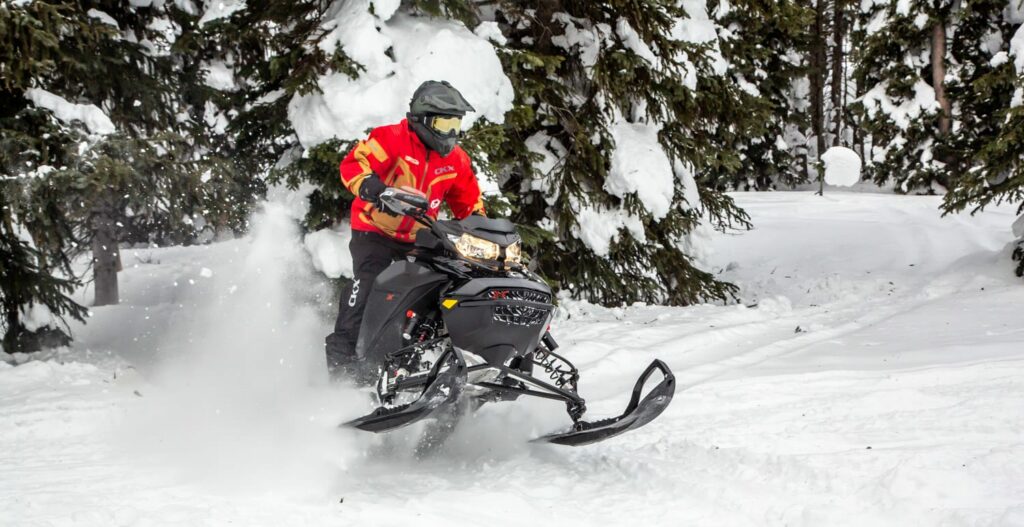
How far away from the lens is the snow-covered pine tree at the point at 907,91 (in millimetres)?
23406

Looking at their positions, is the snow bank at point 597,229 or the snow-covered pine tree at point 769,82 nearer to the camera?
the snow bank at point 597,229

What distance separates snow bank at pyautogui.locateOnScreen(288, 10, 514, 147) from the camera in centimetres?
748

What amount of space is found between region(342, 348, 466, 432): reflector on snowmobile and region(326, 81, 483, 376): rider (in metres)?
0.98

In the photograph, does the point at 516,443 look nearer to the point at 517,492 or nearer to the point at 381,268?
the point at 517,492

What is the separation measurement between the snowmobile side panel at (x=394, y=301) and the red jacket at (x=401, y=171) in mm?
590

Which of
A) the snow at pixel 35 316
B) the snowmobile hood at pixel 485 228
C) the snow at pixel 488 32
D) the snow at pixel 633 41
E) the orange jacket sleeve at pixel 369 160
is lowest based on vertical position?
the snow at pixel 35 316

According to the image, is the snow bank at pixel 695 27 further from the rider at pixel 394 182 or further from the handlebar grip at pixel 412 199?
the handlebar grip at pixel 412 199

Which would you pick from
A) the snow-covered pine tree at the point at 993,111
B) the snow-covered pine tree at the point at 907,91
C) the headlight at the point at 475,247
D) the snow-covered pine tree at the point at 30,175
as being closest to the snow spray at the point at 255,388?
the snow-covered pine tree at the point at 30,175

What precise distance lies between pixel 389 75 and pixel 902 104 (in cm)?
2191

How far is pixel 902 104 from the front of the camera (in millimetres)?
25156

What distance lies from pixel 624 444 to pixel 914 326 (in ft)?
16.3

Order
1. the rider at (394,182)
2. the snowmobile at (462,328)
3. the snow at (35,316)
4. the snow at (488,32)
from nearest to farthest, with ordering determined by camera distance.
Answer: the snowmobile at (462,328) < the rider at (394,182) < the snow at (35,316) < the snow at (488,32)

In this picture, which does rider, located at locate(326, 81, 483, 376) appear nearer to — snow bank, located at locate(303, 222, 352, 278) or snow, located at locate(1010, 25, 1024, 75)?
snow bank, located at locate(303, 222, 352, 278)

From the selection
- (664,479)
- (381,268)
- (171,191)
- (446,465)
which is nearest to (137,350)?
(171,191)
